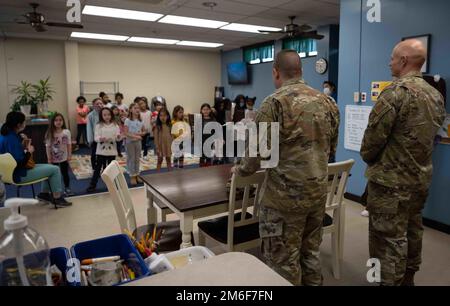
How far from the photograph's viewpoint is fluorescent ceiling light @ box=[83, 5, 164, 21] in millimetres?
5243

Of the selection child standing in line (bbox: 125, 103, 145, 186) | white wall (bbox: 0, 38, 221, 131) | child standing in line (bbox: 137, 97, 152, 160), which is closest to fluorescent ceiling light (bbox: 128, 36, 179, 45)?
white wall (bbox: 0, 38, 221, 131)

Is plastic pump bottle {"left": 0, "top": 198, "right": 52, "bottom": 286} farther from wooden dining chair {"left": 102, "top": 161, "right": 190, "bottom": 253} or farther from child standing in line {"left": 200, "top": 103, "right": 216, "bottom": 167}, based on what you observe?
child standing in line {"left": 200, "top": 103, "right": 216, "bottom": 167}

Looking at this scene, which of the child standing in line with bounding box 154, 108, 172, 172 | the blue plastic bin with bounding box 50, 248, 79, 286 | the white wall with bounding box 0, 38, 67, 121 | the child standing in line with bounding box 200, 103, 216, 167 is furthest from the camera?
the white wall with bounding box 0, 38, 67, 121

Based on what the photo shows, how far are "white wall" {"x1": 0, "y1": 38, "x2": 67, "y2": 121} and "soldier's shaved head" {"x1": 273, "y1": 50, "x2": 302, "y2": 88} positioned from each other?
8589 millimetres

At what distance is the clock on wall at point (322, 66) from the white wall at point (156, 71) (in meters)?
4.79

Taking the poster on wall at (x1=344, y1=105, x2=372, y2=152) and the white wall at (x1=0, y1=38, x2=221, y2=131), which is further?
the white wall at (x1=0, y1=38, x2=221, y2=131)

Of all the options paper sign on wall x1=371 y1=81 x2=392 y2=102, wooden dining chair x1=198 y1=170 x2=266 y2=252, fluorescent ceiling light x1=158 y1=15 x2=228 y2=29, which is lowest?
wooden dining chair x1=198 y1=170 x2=266 y2=252

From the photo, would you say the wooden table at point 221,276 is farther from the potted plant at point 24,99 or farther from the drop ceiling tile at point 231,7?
the potted plant at point 24,99

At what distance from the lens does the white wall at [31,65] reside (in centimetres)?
805

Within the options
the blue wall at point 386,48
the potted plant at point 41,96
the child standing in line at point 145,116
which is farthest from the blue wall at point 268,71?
the potted plant at point 41,96

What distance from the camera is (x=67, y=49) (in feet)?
27.8

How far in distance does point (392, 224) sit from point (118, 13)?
5.49 meters

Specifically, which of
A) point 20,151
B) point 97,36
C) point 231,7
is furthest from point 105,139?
point 97,36

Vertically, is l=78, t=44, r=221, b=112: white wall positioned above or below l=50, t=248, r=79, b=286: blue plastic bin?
above
